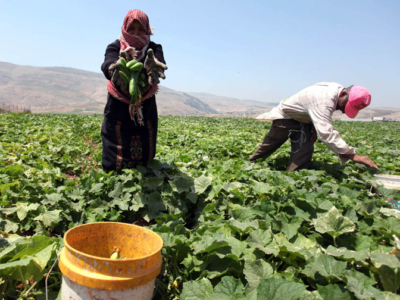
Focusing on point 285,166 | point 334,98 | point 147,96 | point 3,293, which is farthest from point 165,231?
point 285,166

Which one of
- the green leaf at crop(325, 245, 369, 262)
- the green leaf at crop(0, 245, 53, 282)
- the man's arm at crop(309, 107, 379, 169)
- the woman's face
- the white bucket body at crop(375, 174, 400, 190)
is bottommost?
the green leaf at crop(0, 245, 53, 282)

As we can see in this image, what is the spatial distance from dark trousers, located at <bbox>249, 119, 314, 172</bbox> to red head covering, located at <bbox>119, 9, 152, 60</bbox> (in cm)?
257

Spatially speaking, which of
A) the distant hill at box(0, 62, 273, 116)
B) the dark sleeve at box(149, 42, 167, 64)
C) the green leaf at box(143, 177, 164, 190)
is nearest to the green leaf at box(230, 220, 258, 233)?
the green leaf at box(143, 177, 164, 190)

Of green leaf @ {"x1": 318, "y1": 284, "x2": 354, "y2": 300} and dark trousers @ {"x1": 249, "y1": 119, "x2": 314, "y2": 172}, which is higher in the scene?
dark trousers @ {"x1": 249, "y1": 119, "x2": 314, "y2": 172}

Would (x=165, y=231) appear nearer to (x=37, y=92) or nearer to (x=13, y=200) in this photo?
(x=13, y=200)

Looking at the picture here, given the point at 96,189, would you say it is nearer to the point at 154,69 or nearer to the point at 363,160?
the point at 154,69

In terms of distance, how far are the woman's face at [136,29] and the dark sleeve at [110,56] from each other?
225 mm

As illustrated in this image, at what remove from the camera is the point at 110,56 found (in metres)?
3.00

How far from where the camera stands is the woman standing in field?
290cm

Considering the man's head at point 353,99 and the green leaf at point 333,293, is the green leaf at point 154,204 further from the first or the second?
the man's head at point 353,99

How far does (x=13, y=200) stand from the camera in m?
2.74

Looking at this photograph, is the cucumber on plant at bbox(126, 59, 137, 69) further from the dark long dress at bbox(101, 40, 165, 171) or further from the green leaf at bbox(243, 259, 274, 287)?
the green leaf at bbox(243, 259, 274, 287)

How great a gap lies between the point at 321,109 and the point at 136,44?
2530mm

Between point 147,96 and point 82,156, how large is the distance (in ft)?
10.3
